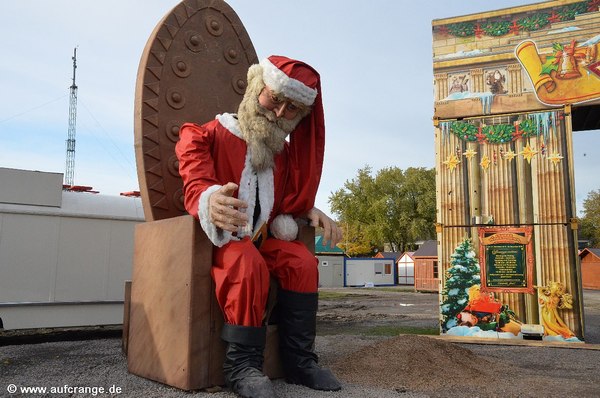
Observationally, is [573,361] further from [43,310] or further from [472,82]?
[43,310]

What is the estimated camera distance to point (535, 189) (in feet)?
15.9

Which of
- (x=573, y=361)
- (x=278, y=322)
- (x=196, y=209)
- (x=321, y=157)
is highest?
(x=321, y=157)

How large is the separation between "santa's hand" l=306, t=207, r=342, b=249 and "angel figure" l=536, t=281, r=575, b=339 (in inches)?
118

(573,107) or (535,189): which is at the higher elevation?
(573,107)

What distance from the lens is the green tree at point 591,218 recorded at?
108 feet

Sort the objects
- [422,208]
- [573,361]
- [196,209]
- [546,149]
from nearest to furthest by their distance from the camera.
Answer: [196,209] < [573,361] < [546,149] < [422,208]

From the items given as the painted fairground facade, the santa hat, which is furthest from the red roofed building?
the santa hat

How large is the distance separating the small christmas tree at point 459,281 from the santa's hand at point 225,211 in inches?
136

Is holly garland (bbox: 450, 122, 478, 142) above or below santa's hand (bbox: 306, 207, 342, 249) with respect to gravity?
above

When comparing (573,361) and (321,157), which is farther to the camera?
(573,361)

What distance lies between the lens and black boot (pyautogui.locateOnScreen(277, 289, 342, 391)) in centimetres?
235

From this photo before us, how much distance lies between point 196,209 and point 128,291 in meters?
1.32

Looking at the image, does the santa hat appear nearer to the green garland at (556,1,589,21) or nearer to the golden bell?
the golden bell

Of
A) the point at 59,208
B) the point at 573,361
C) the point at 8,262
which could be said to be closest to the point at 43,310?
the point at 8,262
